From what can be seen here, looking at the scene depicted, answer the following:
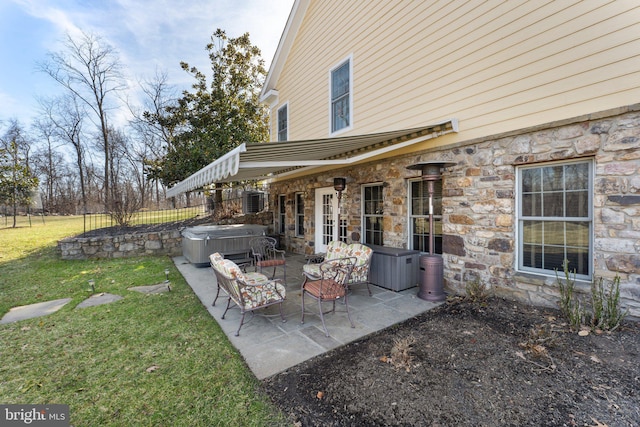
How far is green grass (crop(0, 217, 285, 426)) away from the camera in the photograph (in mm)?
2490

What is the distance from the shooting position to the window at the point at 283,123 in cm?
1067

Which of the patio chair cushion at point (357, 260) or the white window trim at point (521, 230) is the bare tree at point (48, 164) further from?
the white window trim at point (521, 230)

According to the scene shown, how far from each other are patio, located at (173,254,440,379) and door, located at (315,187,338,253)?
3282mm

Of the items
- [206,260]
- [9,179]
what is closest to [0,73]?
[9,179]

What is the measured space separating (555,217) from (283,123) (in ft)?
30.6

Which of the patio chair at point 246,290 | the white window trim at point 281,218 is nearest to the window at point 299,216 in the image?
the white window trim at point 281,218

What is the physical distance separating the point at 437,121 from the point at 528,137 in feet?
5.24

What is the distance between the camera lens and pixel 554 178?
4359 mm

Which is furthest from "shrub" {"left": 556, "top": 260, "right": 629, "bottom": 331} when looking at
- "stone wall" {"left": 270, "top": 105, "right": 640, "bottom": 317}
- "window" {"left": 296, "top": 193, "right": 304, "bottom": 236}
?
"window" {"left": 296, "top": 193, "right": 304, "bottom": 236}

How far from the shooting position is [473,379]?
2838 millimetres

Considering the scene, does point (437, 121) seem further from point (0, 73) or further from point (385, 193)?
point (0, 73)

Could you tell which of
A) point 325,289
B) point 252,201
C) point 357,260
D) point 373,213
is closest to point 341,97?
point 373,213

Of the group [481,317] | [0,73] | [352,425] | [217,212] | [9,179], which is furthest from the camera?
[0,73]

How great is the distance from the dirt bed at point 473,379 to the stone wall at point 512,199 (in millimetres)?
777
